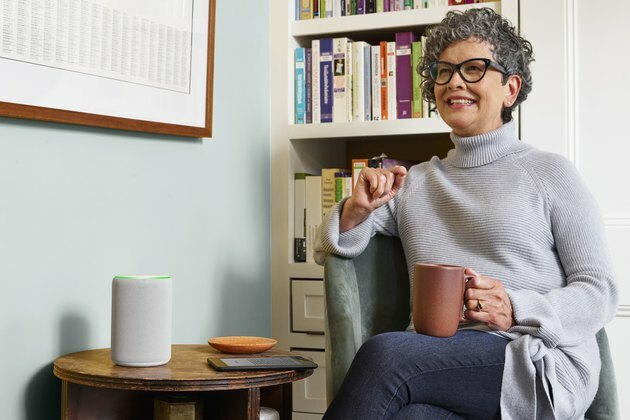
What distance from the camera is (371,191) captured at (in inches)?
73.5

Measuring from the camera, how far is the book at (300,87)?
2.52m

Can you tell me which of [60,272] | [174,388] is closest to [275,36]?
[60,272]

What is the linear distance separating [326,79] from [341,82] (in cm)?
5

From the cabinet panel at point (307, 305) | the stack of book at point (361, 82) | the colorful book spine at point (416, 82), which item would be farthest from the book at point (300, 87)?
the cabinet panel at point (307, 305)

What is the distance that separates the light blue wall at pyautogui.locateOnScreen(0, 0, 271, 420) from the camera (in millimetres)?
1641

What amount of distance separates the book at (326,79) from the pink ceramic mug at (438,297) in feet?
3.39

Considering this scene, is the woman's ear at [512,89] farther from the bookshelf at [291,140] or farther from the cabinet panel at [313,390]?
the cabinet panel at [313,390]

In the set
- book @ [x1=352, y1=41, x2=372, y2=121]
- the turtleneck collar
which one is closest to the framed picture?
book @ [x1=352, y1=41, x2=372, y2=121]

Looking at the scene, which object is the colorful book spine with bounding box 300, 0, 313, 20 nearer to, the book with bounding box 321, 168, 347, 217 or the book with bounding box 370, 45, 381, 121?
the book with bounding box 370, 45, 381, 121

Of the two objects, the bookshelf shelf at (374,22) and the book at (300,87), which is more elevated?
→ the bookshelf shelf at (374,22)

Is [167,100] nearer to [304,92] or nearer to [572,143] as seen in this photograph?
[304,92]

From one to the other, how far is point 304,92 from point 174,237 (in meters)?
0.69

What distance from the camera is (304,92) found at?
8.25ft

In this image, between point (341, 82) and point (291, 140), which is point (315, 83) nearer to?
point (341, 82)
